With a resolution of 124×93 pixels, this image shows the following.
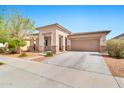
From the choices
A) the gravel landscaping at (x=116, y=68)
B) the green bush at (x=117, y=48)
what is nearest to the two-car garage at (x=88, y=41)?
the green bush at (x=117, y=48)

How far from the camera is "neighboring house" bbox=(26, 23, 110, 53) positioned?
690 inches

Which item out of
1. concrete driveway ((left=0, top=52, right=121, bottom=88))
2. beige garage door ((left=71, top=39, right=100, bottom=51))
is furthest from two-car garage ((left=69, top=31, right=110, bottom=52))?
concrete driveway ((left=0, top=52, right=121, bottom=88))

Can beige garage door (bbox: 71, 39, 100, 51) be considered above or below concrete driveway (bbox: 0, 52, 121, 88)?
above

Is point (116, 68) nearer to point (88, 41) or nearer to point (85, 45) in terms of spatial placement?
point (88, 41)

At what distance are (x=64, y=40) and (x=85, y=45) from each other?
15.6 feet

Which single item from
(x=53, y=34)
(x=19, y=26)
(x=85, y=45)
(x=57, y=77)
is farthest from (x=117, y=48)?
(x=19, y=26)

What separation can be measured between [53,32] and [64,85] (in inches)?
550

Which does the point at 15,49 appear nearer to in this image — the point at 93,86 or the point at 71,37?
the point at 71,37

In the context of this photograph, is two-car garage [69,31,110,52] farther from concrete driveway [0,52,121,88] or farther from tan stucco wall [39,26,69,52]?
concrete driveway [0,52,121,88]

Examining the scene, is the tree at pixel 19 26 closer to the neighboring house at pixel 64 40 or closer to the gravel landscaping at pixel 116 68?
the neighboring house at pixel 64 40

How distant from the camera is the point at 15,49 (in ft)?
65.1

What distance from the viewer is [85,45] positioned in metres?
20.8

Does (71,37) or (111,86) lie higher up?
(71,37)
